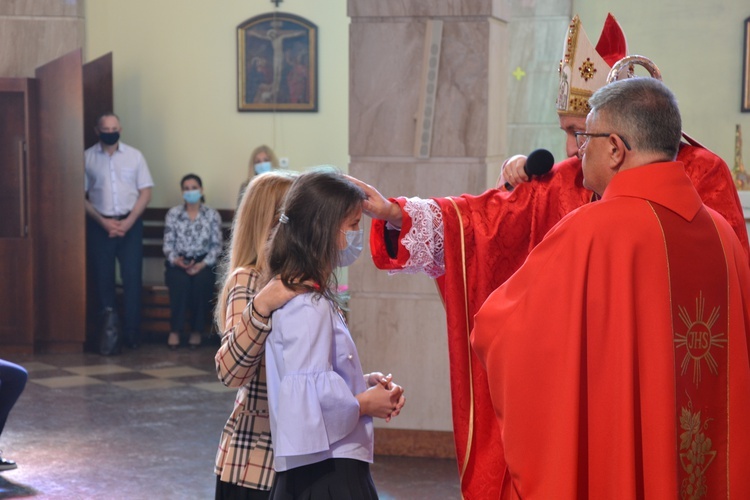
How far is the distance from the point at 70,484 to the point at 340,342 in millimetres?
2869

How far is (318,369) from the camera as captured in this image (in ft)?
7.86

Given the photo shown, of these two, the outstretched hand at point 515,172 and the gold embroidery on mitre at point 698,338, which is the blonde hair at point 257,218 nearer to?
the outstretched hand at point 515,172

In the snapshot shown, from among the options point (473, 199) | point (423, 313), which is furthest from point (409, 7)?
point (473, 199)

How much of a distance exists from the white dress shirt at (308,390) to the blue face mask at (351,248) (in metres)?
0.17

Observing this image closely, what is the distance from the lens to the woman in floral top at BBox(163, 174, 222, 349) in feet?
28.6

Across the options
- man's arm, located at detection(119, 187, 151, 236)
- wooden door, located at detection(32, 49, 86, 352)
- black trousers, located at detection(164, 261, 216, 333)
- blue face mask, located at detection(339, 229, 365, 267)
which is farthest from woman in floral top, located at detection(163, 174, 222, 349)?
blue face mask, located at detection(339, 229, 365, 267)

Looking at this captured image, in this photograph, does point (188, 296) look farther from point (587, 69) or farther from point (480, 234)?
point (587, 69)

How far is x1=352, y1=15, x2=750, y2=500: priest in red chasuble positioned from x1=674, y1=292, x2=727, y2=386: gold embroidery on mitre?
0.72m

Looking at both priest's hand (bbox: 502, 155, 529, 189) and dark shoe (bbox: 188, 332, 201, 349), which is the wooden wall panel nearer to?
dark shoe (bbox: 188, 332, 201, 349)

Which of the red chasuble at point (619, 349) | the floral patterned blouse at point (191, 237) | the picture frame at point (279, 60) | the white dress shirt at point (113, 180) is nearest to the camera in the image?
the red chasuble at point (619, 349)

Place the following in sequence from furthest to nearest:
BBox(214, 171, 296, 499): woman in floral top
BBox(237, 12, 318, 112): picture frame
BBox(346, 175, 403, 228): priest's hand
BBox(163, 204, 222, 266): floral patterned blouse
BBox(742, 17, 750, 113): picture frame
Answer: BBox(237, 12, 318, 112): picture frame → BBox(163, 204, 222, 266): floral patterned blouse → BBox(742, 17, 750, 113): picture frame → BBox(346, 175, 403, 228): priest's hand → BBox(214, 171, 296, 499): woman in floral top

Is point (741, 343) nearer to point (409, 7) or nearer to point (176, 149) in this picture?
point (409, 7)

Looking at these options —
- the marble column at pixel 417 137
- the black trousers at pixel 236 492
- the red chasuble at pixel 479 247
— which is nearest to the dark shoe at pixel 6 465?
the marble column at pixel 417 137

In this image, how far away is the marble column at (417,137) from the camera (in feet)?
16.8
